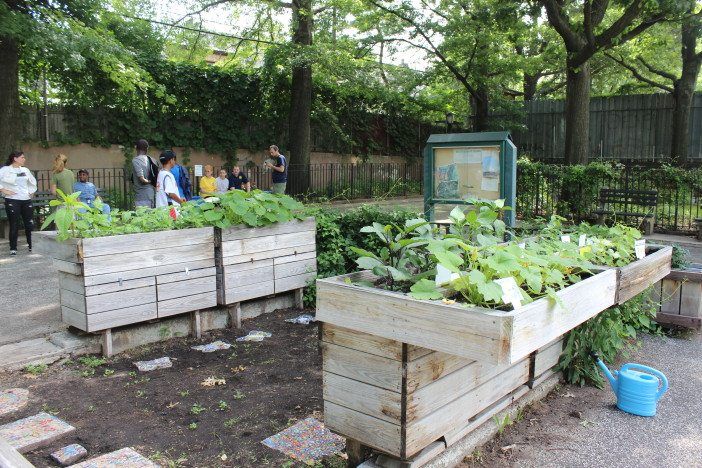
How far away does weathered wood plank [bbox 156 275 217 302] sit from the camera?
5.52 metres

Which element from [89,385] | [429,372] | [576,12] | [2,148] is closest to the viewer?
[429,372]

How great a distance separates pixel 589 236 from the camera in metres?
4.94

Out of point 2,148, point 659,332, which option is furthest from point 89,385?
point 2,148

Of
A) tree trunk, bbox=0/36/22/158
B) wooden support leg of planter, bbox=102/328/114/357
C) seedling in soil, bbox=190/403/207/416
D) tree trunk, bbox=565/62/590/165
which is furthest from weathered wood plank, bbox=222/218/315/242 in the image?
tree trunk, bbox=565/62/590/165

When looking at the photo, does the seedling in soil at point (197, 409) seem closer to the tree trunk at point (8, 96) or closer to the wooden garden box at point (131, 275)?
the wooden garden box at point (131, 275)

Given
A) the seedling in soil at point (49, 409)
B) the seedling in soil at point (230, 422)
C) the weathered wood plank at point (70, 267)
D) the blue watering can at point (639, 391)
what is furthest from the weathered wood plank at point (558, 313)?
the weathered wood plank at point (70, 267)

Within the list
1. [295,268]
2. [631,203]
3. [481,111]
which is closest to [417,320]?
[295,268]

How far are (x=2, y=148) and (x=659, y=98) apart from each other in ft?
67.3

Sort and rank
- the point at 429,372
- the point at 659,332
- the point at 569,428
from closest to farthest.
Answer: the point at 429,372 → the point at 569,428 → the point at 659,332

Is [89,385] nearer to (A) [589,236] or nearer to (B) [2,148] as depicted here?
(A) [589,236]

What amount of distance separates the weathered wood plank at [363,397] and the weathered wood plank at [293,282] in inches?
133

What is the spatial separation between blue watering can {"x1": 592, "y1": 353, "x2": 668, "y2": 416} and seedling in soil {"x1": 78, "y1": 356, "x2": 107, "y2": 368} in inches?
162

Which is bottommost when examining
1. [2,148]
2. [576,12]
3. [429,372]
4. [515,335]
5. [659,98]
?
[429,372]

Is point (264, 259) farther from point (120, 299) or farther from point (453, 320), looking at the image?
point (453, 320)
